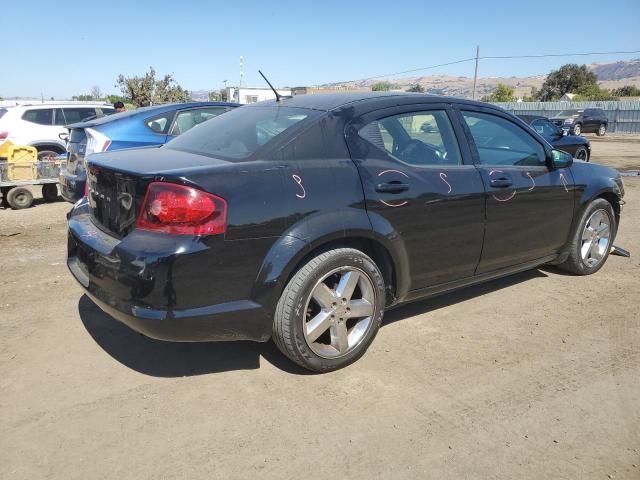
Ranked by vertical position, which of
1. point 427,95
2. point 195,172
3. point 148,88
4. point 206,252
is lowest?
point 206,252

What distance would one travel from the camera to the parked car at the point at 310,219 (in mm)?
2629

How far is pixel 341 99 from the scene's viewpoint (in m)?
3.50

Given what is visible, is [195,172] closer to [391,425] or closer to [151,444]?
[151,444]

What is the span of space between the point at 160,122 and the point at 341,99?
3937 millimetres

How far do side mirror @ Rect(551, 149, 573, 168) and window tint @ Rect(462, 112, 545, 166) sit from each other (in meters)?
0.08

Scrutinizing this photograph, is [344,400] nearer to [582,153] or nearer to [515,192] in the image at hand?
[515,192]

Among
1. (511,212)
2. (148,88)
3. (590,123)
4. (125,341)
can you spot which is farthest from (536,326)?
(148,88)

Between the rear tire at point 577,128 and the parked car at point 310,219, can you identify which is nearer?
the parked car at point 310,219

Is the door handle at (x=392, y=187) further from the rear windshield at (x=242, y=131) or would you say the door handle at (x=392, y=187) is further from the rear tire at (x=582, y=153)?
the rear tire at (x=582, y=153)

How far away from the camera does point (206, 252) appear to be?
2.60m

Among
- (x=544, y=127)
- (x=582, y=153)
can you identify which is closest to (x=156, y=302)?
(x=582, y=153)

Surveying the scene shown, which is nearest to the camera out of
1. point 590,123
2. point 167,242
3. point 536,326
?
point 167,242

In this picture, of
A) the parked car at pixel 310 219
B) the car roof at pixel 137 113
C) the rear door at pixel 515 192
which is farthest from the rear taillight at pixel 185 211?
the car roof at pixel 137 113

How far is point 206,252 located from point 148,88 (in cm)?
4077
